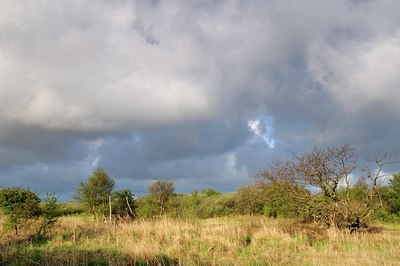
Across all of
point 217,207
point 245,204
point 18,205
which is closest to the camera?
point 18,205

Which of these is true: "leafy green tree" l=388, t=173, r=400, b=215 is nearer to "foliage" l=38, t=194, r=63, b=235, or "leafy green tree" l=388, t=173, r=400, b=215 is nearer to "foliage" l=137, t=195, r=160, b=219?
"foliage" l=137, t=195, r=160, b=219

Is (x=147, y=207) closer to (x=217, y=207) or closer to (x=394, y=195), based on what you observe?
(x=217, y=207)

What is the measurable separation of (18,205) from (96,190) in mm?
25615

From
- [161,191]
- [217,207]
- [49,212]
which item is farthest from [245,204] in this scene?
[49,212]

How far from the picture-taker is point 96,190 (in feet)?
148

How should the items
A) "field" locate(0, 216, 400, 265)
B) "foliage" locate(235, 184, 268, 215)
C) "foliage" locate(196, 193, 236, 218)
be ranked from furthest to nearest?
1. "foliage" locate(196, 193, 236, 218)
2. "foliage" locate(235, 184, 268, 215)
3. "field" locate(0, 216, 400, 265)

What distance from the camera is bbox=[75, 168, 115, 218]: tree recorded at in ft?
143

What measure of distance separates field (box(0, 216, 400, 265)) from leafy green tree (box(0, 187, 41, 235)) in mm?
722

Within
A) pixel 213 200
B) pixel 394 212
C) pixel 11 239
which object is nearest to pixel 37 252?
pixel 11 239

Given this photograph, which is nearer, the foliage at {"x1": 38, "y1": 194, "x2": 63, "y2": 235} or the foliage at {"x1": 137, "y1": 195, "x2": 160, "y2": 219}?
the foliage at {"x1": 38, "y1": 194, "x2": 63, "y2": 235}

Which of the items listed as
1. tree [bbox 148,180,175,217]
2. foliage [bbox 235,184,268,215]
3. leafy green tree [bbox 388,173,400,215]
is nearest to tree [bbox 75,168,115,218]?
tree [bbox 148,180,175,217]

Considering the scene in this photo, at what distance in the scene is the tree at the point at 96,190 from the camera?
43.7m

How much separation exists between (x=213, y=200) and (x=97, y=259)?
3342 centimetres

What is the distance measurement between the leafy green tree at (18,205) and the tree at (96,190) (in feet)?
71.4
